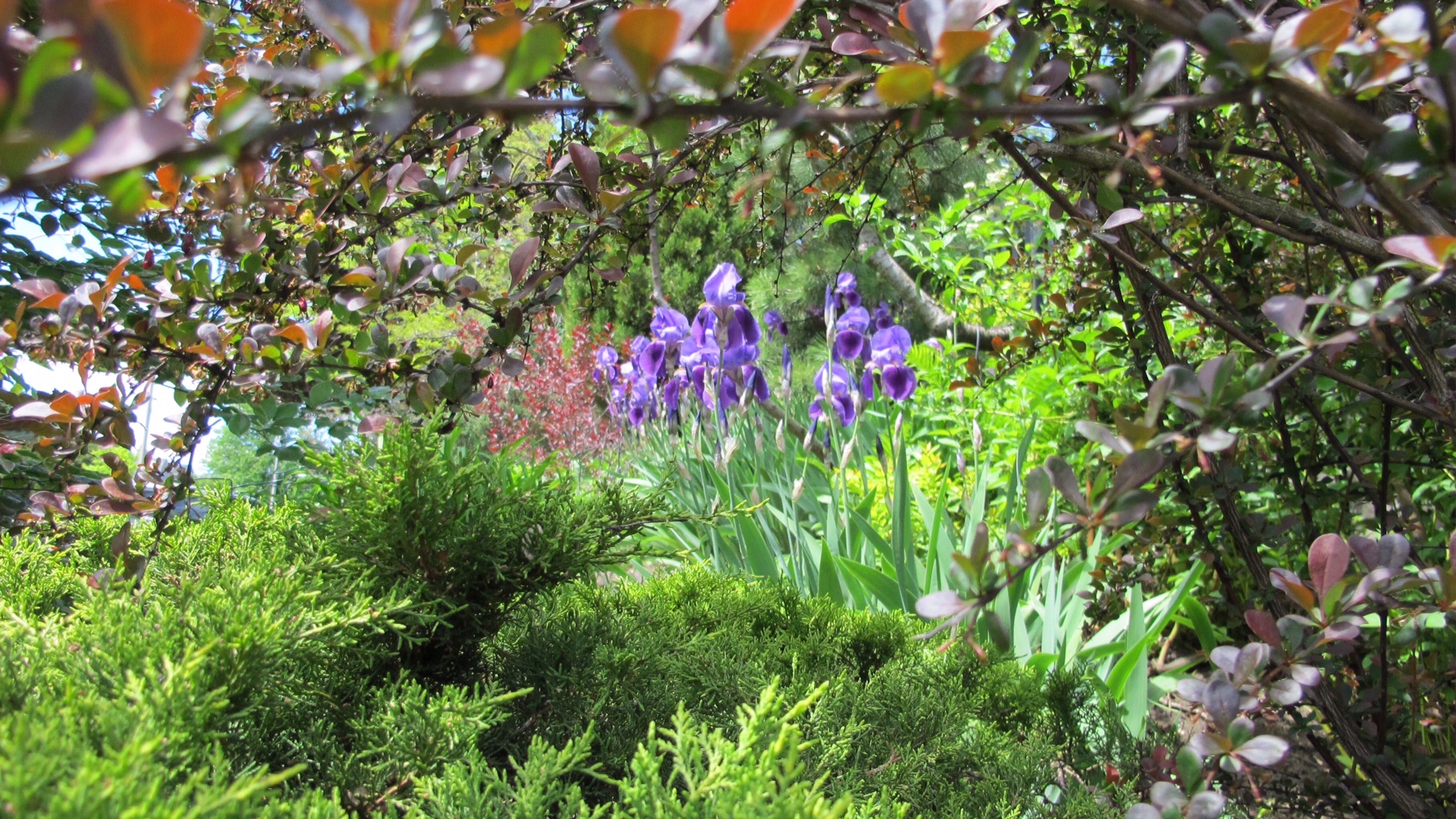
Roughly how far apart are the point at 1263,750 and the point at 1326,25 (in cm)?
60

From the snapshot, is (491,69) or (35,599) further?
(35,599)

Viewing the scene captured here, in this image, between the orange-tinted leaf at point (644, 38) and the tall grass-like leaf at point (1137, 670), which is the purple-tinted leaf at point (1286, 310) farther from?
the tall grass-like leaf at point (1137, 670)

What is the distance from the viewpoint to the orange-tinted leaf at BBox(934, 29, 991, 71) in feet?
1.59

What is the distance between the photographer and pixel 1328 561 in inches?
31.5

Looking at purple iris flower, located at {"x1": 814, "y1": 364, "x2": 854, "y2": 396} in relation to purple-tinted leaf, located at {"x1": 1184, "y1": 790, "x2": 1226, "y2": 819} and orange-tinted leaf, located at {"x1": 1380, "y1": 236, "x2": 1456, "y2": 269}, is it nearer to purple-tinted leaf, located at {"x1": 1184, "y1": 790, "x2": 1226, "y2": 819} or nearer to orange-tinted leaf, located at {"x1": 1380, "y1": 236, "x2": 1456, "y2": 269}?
purple-tinted leaf, located at {"x1": 1184, "y1": 790, "x2": 1226, "y2": 819}

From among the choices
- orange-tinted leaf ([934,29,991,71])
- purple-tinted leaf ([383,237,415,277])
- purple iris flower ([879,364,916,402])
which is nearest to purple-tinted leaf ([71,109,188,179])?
orange-tinted leaf ([934,29,991,71])

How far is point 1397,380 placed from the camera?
4.23 ft

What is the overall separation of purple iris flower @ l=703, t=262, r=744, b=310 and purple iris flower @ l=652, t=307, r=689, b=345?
0.49 m

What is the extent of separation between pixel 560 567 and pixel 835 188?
1.04 meters

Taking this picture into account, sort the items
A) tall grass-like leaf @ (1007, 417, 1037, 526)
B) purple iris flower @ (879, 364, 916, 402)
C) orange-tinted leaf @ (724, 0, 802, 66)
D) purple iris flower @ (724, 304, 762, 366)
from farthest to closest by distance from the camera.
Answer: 1. purple iris flower @ (879, 364, 916, 402)
2. purple iris flower @ (724, 304, 762, 366)
3. tall grass-like leaf @ (1007, 417, 1037, 526)
4. orange-tinted leaf @ (724, 0, 802, 66)

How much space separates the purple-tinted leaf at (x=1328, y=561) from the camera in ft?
2.58

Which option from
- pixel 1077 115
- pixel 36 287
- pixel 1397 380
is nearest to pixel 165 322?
pixel 36 287

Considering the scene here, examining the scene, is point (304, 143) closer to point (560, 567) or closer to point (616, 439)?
point (560, 567)

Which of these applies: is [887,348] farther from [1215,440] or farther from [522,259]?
[1215,440]
